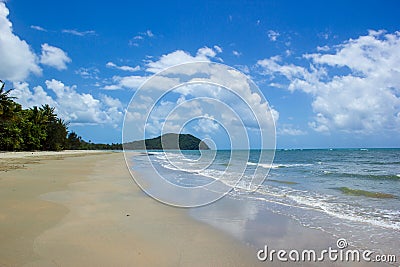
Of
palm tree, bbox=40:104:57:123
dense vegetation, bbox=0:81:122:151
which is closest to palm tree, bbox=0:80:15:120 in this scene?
dense vegetation, bbox=0:81:122:151

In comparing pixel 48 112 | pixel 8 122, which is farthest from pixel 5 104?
pixel 48 112

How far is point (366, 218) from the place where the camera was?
9109 mm

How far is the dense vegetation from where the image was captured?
134ft

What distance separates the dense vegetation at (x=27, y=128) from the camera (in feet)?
134

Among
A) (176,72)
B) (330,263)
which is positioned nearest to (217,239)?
(330,263)

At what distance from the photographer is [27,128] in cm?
5650

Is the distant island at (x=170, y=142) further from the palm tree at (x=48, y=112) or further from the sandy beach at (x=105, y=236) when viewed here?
the palm tree at (x=48, y=112)

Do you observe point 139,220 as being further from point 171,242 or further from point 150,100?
point 150,100

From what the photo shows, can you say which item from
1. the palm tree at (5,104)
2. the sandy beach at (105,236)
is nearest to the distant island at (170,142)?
the sandy beach at (105,236)

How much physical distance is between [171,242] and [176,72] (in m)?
5.28

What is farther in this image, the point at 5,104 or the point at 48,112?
the point at 48,112

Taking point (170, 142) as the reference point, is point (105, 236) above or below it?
below

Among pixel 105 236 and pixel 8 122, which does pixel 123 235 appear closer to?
pixel 105 236

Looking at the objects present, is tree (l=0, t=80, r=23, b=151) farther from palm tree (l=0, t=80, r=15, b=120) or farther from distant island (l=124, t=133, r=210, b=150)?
distant island (l=124, t=133, r=210, b=150)
